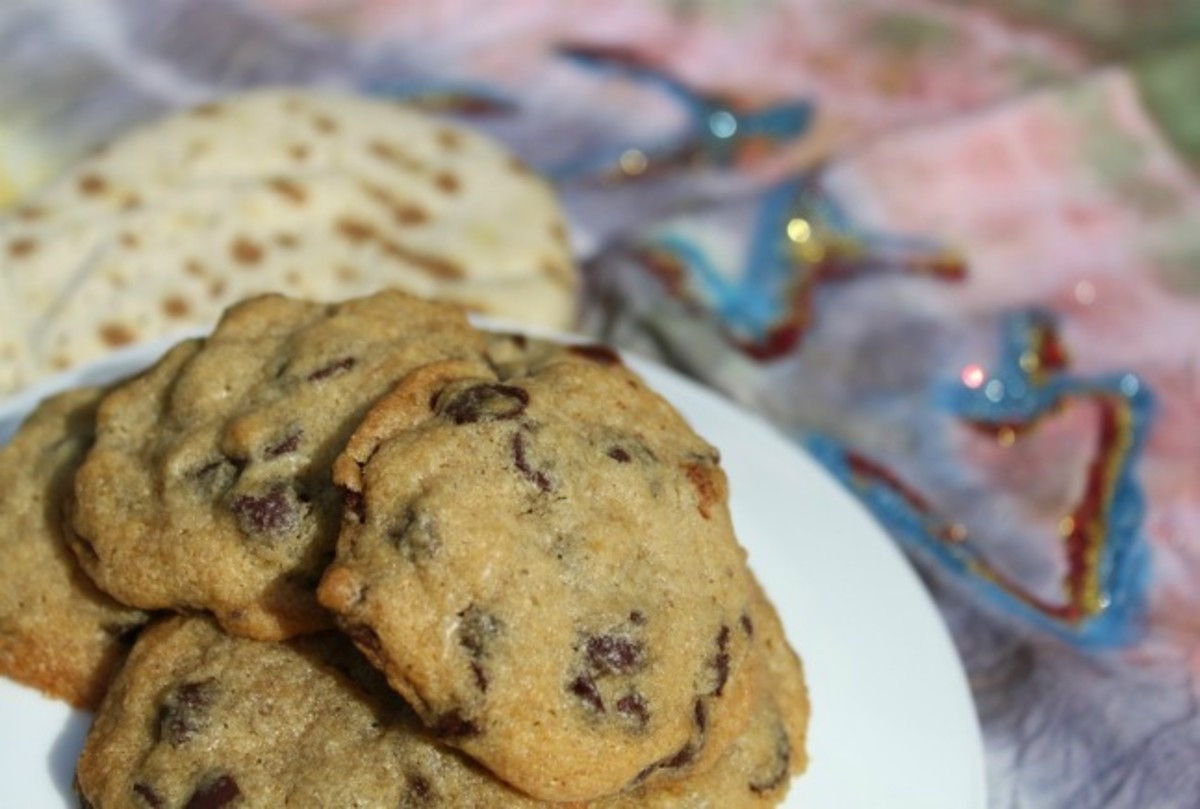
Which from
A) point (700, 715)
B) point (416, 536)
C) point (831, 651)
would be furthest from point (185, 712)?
point (831, 651)

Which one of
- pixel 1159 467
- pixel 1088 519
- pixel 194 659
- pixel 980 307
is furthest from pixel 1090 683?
pixel 194 659

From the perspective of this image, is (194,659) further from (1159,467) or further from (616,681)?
(1159,467)

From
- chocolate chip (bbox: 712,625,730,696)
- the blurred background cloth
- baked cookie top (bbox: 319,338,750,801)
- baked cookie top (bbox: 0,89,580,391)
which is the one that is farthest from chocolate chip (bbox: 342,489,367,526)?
the blurred background cloth

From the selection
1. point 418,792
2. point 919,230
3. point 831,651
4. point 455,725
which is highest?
point 455,725

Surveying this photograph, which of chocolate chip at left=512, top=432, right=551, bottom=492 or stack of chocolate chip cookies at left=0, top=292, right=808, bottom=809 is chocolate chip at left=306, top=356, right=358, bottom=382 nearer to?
stack of chocolate chip cookies at left=0, top=292, right=808, bottom=809

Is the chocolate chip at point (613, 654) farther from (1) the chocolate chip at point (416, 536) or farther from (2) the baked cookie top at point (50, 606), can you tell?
(2) the baked cookie top at point (50, 606)

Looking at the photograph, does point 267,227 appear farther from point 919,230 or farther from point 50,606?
point 919,230
